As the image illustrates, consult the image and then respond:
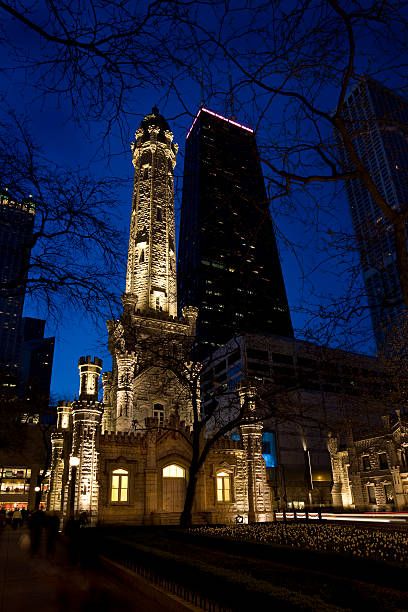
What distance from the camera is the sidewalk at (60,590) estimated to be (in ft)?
26.2

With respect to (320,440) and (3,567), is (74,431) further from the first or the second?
(320,440)

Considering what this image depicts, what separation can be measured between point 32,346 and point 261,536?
12426 centimetres

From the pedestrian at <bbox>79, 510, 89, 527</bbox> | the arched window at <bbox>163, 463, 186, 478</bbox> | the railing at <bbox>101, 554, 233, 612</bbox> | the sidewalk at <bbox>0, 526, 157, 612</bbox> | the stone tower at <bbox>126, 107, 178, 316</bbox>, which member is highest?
the stone tower at <bbox>126, 107, 178, 316</bbox>

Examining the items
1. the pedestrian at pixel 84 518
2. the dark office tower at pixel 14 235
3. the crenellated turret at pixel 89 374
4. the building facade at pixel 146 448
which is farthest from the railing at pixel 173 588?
the crenellated turret at pixel 89 374

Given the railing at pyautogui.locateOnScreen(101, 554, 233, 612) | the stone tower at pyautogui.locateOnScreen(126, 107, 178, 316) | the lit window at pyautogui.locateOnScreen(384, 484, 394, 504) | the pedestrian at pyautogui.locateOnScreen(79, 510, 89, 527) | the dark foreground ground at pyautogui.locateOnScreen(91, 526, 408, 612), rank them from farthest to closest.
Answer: the lit window at pyautogui.locateOnScreen(384, 484, 394, 504)
the stone tower at pyautogui.locateOnScreen(126, 107, 178, 316)
the pedestrian at pyautogui.locateOnScreen(79, 510, 89, 527)
the railing at pyautogui.locateOnScreen(101, 554, 233, 612)
the dark foreground ground at pyautogui.locateOnScreen(91, 526, 408, 612)

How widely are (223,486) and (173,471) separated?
3.60m

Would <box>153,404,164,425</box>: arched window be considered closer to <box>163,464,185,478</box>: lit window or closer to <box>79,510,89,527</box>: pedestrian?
<box>163,464,185,478</box>: lit window

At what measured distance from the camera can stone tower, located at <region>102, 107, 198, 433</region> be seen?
33500 mm

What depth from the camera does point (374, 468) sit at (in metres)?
44.6

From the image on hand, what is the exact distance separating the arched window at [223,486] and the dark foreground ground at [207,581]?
47.6 feet

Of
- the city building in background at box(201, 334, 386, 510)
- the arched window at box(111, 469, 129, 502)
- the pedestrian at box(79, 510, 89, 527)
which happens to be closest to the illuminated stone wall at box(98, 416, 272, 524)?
the arched window at box(111, 469, 129, 502)

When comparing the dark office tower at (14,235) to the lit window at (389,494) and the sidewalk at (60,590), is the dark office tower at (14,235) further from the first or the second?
the lit window at (389,494)

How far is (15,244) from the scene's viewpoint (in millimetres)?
9844

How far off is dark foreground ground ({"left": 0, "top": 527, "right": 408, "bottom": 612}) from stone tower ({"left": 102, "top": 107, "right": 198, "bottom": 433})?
17232mm
